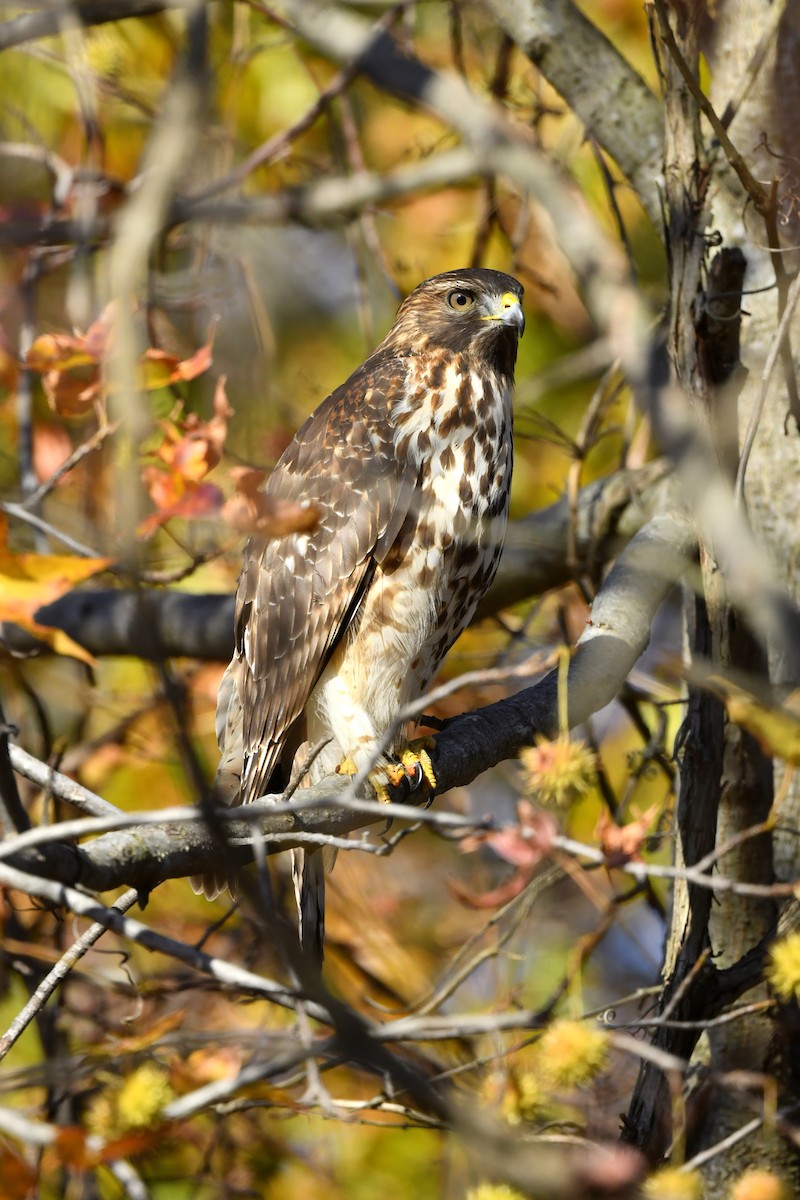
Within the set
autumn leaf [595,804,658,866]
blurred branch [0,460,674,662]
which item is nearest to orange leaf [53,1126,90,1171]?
autumn leaf [595,804,658,866]

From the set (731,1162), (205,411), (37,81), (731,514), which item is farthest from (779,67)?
(37,81)

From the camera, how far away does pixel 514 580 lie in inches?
169

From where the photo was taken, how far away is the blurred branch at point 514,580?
4.05 metres

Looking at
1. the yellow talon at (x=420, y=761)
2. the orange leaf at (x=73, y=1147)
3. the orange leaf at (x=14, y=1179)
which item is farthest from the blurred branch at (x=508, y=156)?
the orange leaf at (x=14, y=1179)

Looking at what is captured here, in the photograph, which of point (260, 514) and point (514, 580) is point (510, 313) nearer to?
point (514, 580)

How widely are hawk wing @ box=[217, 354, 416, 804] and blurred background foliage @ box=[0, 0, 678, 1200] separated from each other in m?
0.19

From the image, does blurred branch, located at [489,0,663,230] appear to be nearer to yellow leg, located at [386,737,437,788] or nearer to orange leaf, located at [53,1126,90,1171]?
yellow leg, located at [386,737,437,788]

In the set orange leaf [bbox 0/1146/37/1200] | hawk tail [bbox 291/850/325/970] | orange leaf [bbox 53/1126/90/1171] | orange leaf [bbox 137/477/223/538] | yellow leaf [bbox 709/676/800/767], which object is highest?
orange leaf [bbox 137/477/223/538]

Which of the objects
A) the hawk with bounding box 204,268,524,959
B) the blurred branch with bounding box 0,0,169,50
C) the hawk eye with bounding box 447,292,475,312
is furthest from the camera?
the hawk eye with bounding box 447,292,475,312

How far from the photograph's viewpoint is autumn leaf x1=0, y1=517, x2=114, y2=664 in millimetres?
2186

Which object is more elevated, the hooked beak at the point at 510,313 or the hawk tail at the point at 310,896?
the hooked beak at the point at 510,313

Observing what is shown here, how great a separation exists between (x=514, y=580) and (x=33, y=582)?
229cm

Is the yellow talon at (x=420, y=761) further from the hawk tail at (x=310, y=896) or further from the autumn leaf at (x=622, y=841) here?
the autumn leaf at (x=622, y=841)

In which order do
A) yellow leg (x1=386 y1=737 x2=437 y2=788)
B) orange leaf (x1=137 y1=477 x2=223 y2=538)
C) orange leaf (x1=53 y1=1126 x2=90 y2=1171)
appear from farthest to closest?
yellow leg (x1=386 y1=737 x2=437 y2=788), orange leaf (x1=137 y1=477 x2=223 y2=538), orange leaf (x1=53 y1=1126 x2=90 y2=1171)
